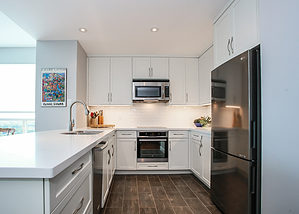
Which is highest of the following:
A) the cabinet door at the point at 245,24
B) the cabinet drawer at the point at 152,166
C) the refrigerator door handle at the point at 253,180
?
the cabinet door at the point at 245,24

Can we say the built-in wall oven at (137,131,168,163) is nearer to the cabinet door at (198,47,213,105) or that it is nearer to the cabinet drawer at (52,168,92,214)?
the cabinet door at (198,47,213,105)

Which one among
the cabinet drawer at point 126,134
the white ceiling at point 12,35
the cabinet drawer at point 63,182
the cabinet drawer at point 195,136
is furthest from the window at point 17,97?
the cabinet drawer at point 63,182

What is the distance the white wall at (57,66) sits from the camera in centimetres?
316

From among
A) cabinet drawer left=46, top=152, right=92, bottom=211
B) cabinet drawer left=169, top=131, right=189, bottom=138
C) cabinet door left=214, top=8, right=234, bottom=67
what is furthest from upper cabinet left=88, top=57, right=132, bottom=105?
cabinet drawer left=46, top=152, right=92, bottom=211

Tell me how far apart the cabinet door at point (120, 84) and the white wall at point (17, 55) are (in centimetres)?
198

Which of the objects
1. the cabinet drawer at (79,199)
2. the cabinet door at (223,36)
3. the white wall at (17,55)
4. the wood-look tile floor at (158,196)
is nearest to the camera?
the cabinet drawer at (79,199)

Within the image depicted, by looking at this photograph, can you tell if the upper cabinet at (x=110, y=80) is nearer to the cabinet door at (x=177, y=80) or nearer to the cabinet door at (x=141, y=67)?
the cabinet door at (x=141, y=67)

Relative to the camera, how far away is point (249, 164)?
1.49 meters

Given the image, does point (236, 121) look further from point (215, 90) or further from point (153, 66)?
point (153, 66)

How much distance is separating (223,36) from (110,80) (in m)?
2.42

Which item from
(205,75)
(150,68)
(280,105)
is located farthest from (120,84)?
(280,105)

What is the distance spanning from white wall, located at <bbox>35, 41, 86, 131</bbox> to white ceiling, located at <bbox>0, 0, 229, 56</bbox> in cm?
16

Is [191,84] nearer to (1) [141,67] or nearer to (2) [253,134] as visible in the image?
(1) [141,67]

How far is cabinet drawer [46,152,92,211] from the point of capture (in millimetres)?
755
